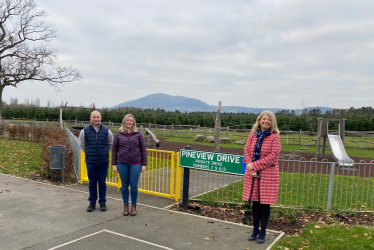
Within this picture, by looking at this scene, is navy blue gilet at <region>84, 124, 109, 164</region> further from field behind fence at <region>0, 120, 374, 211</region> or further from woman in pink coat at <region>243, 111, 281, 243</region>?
woman in pink coat at <region>243, 111, 281, 243</region>

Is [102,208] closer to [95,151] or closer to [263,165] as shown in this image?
[95,151]

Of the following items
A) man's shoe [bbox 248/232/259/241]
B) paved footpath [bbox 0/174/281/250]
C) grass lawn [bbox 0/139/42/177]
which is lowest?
grass lawn [bbox 0/139/42/177]

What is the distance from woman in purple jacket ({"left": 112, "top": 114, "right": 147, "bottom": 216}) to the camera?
17.2 feet

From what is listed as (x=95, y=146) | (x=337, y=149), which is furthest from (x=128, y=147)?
(x=337, y=149)

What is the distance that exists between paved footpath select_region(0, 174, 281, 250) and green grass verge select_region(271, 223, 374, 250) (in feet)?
1.00

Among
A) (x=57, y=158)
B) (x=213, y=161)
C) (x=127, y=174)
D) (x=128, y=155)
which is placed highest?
(x=128, y=155)

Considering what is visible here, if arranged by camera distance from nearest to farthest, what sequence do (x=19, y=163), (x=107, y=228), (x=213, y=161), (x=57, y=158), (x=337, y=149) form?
1. (x=107, y=228)
2. (x=213, y=161)
3. (x=57, y=158)
4. (x=19, y=163)
5. (x=337, y=149)

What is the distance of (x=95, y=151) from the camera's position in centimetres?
546

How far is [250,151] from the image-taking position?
14.3ft

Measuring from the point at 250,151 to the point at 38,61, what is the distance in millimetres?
36887

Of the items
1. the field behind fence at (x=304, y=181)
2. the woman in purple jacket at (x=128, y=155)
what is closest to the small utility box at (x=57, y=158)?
the field behind fence at (x=304, y=181)

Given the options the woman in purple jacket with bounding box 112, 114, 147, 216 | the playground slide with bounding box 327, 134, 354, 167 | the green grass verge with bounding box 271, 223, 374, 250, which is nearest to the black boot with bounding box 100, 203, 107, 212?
the woman in purple jacket with bounding box 112, 114, 147, 216

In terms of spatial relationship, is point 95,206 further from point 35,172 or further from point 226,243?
point 35,172

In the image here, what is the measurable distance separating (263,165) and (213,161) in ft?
5.98
